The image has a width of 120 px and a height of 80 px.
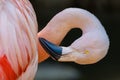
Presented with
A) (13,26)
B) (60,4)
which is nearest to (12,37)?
(13,26)

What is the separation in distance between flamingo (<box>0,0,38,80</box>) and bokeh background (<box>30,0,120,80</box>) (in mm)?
2118

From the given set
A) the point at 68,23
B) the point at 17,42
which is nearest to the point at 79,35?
the point at 68,23

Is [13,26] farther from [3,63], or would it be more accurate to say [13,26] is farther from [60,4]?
[60,4]

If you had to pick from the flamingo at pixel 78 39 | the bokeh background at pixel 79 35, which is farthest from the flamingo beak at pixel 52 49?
the bokeh background at pixel 79 35

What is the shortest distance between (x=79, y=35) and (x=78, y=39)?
218cm

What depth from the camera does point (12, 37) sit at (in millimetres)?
740

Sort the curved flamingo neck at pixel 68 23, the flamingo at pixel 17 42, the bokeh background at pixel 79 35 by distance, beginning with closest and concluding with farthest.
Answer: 1. the flamingo at pixel 17 42
2. the curved flamingo neck at pixel 68 23
3. the bokeh background at pixel 79 35

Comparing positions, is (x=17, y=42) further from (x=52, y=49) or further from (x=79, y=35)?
(x=79, y=35)

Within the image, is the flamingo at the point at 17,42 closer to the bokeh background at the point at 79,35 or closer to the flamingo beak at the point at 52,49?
the flamingo beak at the point at 52,49

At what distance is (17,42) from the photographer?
74cm

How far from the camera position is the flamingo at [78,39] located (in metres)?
0.82

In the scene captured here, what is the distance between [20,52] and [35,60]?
0.15ft

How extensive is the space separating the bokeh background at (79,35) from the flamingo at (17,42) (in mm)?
2118

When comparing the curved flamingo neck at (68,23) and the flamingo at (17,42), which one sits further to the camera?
the curved flamingo neck at (68,23)
